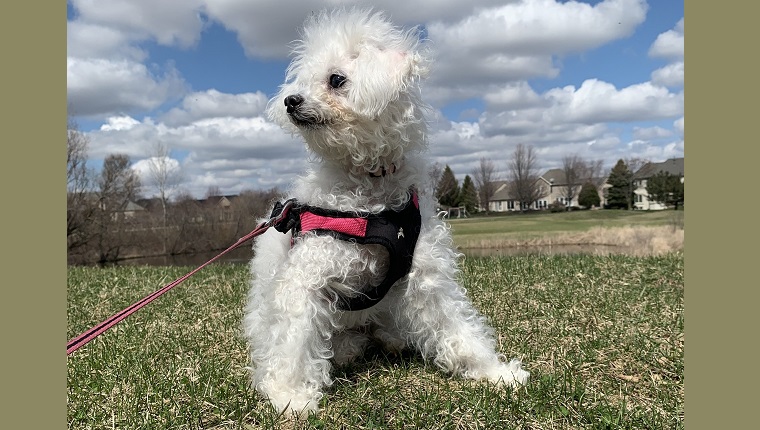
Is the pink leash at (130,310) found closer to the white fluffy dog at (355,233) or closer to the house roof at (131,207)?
the white fluffy dog at (355,233)

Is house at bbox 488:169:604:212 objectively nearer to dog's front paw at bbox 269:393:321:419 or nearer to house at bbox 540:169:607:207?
house at bbox 540:169:607:207

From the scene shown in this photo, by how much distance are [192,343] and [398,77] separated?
9.85 ft

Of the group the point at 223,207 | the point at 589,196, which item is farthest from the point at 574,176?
the point at 223,207

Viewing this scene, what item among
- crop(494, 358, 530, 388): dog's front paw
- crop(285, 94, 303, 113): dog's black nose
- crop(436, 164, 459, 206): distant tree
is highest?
crop(285, 94, 303, 113): dog's black nose

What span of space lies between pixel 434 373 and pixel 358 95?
1.90m

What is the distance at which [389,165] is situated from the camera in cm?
328

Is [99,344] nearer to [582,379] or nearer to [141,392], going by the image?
[141,392]

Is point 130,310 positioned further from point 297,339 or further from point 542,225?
point 542,225

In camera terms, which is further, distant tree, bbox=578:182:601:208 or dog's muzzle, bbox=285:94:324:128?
distant tree, bbox=578:182:601:208

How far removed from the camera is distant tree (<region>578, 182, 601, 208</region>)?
82.9 m

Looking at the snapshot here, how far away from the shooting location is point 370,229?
308cm

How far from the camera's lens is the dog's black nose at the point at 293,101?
2.96 meters

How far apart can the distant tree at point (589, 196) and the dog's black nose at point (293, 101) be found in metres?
87.2

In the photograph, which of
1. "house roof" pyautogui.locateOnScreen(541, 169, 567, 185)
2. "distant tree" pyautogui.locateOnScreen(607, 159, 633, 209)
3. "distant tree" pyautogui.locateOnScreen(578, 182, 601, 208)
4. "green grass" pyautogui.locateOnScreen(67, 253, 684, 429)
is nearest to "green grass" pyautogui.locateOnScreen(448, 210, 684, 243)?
"green grass" pyautogui.locateOnScreen(67, 253, 684, 429)
